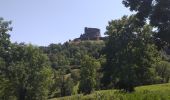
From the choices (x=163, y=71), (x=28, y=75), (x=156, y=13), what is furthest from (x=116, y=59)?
(x=163, y=71)

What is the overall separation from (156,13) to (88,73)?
66092 mm

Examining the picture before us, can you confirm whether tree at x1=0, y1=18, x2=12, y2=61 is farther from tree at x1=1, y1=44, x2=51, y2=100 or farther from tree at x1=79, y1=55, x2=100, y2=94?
tree at x1=79, y1=55, x2=100, y2=94

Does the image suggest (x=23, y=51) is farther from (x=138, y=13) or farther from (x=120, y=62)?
(x=138, y=13)

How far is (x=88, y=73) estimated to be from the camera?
110125 millimetres

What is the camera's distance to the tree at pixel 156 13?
44219 mm

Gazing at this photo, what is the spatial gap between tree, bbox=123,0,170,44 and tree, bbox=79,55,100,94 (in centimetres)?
6160

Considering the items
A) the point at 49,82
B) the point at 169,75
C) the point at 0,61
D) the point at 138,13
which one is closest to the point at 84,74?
the point at 49,82

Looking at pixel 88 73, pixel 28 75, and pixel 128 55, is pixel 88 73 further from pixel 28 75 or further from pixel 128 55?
pixel 128 55

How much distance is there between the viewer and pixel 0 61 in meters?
59.2

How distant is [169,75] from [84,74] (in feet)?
137

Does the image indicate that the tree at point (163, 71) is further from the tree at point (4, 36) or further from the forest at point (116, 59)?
the tree at point (4, 36)

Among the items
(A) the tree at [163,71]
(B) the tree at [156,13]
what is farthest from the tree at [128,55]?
(A) the tree at [163,71]

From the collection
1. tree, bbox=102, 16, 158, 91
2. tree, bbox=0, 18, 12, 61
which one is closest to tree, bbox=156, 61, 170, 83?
tree, bbox=102, 16, 158, 91

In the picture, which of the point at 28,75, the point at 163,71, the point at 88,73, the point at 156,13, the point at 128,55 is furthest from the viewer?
the point at 163,71
